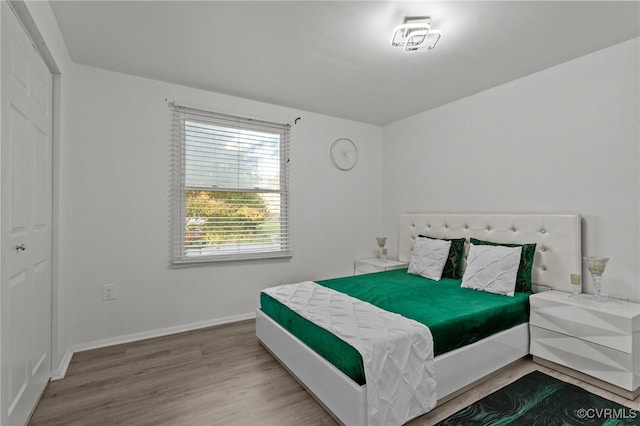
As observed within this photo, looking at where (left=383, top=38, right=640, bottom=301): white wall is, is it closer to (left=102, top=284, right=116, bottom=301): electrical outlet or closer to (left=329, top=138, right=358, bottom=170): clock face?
(left=329, top=138, right=358, bottom=170): clock face

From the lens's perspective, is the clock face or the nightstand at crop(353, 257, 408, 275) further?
the clock face

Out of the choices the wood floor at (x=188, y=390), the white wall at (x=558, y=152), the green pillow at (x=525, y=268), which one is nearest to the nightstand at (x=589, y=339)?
the wood floor at (x=188, y=390)

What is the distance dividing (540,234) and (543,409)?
1462 millimetres

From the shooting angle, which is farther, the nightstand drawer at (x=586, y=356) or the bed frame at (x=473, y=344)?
the nightstand drawer at (x=586, y=356)

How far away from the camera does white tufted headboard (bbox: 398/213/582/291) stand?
8.37 ft

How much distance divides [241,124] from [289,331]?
230cm

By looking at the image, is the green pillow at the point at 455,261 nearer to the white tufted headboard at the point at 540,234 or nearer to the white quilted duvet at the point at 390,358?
the white tufted headboard at the point at 540,234

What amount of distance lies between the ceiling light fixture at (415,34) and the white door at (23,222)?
83.3 inches

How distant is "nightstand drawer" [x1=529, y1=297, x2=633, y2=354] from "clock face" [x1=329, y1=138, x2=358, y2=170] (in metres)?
2.62

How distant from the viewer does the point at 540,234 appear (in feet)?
9.05

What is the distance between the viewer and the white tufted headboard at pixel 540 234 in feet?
8.37

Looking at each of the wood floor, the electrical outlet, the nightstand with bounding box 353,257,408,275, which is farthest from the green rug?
the electrical outlet

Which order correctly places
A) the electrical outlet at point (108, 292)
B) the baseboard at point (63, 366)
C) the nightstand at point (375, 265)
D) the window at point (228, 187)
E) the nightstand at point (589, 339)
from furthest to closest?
the nightstand at point (375, 265) → the window at point (228, 187) → the electrical outlet at point (108, 292) → the baseboard at point (63, 366) → the nightstand at point (589, 339)

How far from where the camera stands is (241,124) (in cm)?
347
